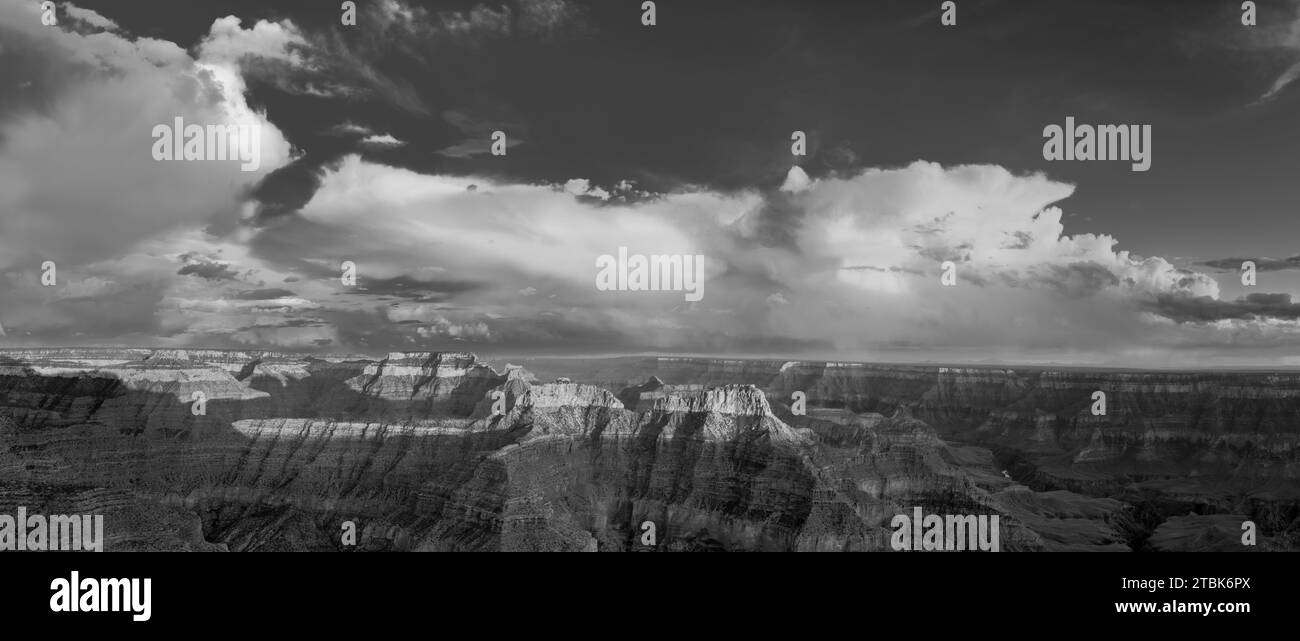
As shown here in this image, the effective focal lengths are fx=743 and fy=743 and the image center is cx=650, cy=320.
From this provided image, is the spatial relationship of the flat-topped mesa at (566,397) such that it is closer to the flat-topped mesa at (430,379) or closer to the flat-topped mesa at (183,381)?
the flat-topped mesa at (430,379)

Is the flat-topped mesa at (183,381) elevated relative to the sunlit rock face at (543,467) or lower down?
elevated

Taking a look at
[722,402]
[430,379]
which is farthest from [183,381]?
[722,402]

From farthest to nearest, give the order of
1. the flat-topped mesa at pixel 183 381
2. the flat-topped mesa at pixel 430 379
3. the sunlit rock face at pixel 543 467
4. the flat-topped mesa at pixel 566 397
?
the flat-topped mesa at pixel 430 379 < the flat-topped mesa at pixel 183 381 < the flat-topped mesa at pixel 566 397 < the sunlit rock face at pixel 543 467

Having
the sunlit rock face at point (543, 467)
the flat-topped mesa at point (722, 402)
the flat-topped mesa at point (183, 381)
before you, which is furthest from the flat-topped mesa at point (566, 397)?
the flat-topped mesa at point (183, 381)

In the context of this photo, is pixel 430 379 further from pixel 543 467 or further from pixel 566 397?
pixel 543 467

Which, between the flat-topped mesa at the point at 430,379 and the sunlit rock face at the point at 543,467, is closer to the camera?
the sunlit rock face at the point at 543,467

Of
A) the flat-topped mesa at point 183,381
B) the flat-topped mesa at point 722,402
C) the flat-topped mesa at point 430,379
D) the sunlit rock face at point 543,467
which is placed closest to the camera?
the sunlit rock face at point 543,467

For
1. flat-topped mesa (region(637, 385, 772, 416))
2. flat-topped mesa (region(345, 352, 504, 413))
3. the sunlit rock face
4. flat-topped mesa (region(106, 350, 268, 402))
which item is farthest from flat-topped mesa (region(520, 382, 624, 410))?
flat-topped mesa (region(106, 350, 268, 402))

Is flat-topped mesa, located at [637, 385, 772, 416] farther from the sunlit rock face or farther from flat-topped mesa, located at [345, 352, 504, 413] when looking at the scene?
flat-topped mesa, located at [345, 352, 504, 413]
